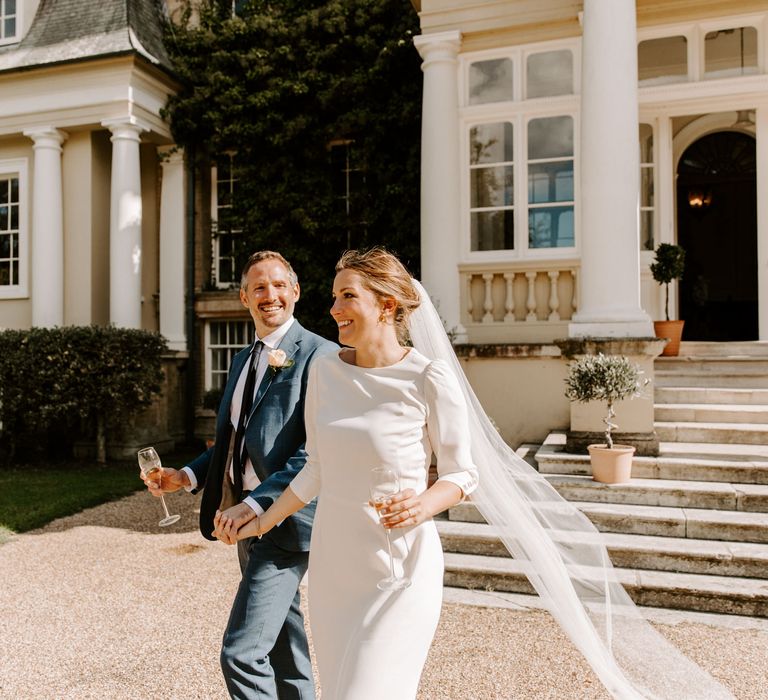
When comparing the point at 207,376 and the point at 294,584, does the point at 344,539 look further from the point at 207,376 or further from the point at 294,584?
the point at 207,376

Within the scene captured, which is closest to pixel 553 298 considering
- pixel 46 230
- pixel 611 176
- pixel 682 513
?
pixel 611 176

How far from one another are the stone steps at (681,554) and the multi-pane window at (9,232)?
10.9 meters

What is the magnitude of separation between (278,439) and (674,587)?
11.1ft

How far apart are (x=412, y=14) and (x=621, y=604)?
31.8ft

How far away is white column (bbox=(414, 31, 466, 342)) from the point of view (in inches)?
344

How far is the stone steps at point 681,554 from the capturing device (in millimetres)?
4852

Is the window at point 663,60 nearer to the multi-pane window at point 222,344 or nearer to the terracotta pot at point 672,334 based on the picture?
the terracotta pot at point 672,334

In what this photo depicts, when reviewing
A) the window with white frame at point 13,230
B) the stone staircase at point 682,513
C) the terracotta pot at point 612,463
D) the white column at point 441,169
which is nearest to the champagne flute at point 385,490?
the stone staircase at point 682,513

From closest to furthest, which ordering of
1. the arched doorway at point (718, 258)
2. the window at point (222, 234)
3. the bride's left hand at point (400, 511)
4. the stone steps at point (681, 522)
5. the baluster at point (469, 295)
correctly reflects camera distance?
the bride's left hand at point (400, 511)
the stone steps at point (681, 522)
the baluster at point (469, 295)
the arched doorway at point (718, 258)
the window at point (222, 234)

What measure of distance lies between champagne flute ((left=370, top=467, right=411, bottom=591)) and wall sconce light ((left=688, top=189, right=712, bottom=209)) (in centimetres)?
1141

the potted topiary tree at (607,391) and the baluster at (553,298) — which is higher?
the baluster at (553,298)

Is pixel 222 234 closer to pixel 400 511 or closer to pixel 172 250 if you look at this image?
pixel 172 250

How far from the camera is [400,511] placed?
1.99 metres

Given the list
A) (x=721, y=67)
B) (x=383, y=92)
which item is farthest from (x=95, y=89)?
(x=721, y=67)
